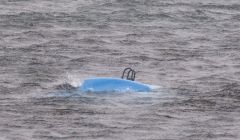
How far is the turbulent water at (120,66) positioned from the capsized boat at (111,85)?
0.14m

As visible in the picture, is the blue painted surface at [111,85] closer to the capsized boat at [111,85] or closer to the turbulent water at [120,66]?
the capsized boat at [111,85]

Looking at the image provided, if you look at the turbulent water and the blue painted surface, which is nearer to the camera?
the turbulent water

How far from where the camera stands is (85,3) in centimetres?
2534

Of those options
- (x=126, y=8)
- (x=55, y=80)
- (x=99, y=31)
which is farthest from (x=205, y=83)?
(x=126, y=8)

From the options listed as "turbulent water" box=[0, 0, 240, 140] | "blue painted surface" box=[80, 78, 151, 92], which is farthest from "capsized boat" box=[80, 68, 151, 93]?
"turbulent water" box=[0, 0, 240, 140]

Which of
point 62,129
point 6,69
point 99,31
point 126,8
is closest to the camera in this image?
point 62,129

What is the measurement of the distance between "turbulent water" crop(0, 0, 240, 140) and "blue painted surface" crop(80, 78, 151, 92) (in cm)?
14

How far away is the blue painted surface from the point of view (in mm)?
15875

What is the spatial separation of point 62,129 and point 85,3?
11.9m

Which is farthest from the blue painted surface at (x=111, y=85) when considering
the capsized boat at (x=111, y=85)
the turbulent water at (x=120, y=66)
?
the turbulent water at (x=120, y=66)

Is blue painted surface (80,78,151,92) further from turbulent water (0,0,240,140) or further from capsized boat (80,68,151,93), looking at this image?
turbulent water (0,0,240,140)

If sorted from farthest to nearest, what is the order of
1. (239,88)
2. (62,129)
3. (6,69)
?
(6,69)
(239,88)
(62,129)

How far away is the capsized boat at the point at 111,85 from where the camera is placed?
15875mm

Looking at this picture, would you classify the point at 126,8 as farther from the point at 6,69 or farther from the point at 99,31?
the point at 6,69
